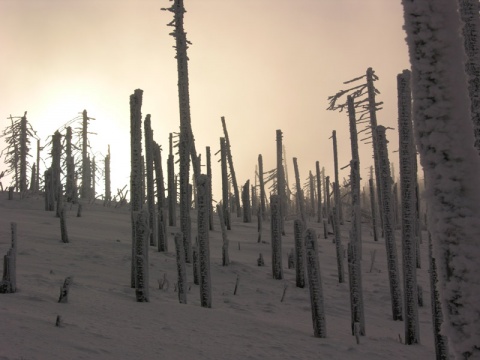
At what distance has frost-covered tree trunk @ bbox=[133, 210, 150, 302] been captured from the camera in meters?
7.29

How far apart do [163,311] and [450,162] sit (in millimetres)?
5404

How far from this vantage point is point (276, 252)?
37.9 ft

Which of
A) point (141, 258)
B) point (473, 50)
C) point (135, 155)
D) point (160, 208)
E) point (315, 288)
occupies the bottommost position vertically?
point (315, 288)

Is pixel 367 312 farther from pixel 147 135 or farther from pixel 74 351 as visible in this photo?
pixel 147 135

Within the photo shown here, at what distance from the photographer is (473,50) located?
6.16 metres

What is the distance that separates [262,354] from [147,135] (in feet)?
32.5

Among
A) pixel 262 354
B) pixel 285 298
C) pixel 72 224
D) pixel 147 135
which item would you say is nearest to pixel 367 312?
pixel 285 298

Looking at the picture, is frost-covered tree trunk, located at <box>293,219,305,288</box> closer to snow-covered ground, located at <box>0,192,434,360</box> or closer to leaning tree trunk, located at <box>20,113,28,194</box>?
snow-covered ground, located at <box>0,192,434,360</box>

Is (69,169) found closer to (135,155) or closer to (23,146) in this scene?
(23,146)

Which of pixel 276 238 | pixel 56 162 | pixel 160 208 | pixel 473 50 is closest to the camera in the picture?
pixel 473 50

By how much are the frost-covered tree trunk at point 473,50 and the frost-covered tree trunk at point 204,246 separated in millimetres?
4076

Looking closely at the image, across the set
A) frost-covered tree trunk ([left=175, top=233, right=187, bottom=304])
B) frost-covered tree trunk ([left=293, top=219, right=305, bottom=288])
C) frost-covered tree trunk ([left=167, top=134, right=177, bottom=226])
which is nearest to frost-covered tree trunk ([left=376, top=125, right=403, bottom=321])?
frost-covered tree trunk ([left=293, top=219, right=305, bottom=288])

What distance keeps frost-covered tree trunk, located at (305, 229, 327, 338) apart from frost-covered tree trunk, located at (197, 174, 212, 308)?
1.72 m

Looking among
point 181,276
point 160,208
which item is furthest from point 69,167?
point 181,276
